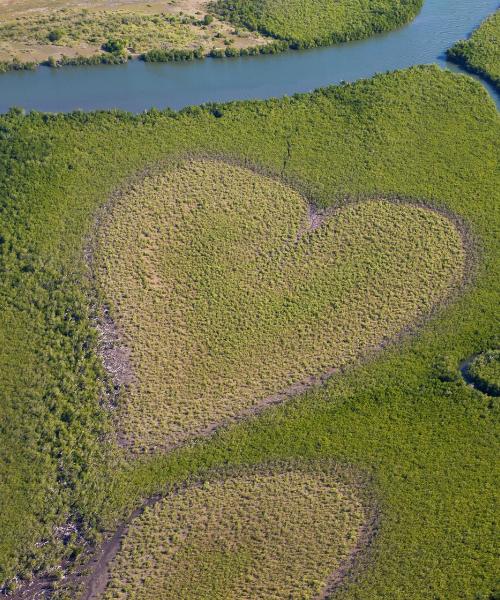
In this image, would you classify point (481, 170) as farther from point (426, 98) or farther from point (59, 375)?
point (59, 375)

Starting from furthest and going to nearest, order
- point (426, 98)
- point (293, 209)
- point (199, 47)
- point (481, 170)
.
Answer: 1. point (199, 47)
2. point (426, 98)
3. point (481, 170)
4. point (293, 209)

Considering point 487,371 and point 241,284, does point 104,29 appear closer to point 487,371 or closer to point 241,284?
point 241,284

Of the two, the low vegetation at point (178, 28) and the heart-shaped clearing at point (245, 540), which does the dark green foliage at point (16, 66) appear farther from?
the heart-shaped clearing at point (245, 540)

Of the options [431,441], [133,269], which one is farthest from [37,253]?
[431,441]

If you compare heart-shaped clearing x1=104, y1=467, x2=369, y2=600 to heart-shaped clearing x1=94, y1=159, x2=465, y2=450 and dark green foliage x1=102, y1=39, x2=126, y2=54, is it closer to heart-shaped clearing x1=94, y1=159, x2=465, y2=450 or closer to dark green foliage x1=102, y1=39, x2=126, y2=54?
heart-shaped clearing x1=94, y1=159, x2=465, y2=450

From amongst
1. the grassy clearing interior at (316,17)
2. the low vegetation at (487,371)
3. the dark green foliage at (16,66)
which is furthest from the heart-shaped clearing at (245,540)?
the grassy clearing interior at (316,17)

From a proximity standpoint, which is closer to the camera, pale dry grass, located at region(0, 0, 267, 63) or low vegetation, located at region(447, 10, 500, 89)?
pale dry grass, located at region(0, 0, 267, 63)

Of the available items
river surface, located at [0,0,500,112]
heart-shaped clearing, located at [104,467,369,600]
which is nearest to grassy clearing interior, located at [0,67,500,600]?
heart-shaped clearing, located at [104,467,369,600]
